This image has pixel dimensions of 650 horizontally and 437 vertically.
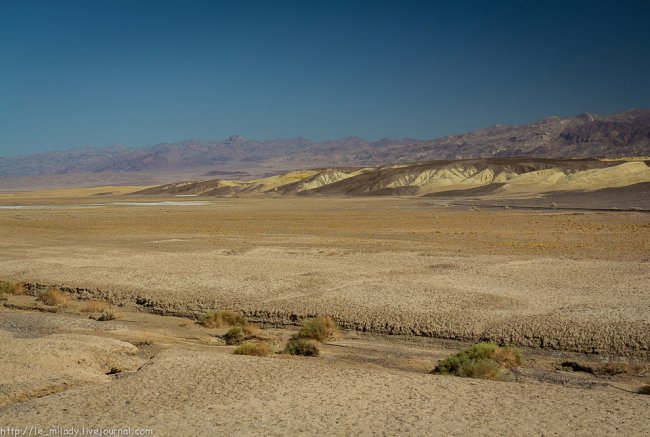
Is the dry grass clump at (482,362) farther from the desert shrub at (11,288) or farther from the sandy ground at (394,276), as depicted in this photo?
the desert shrub at (11,288)

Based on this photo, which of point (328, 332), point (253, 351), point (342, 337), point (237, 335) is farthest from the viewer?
point (342, 337)

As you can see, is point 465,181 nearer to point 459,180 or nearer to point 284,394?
point 459,180

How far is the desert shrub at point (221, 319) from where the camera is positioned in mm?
16781

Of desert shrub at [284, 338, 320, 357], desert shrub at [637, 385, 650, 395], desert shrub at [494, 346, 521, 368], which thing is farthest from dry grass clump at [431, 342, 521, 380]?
desert shrub at [284, 338, 320, 357]

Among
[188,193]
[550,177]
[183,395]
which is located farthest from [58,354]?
[188,193]

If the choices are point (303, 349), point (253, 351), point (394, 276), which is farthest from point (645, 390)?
point (394, 276)

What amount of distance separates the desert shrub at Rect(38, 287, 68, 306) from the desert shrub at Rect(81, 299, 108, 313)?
2.13ft

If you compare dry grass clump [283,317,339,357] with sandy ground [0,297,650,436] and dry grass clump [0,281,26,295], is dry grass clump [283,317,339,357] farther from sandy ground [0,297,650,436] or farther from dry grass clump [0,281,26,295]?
dry grass clump [0,281,26,295]

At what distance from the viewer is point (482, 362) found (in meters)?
11.5

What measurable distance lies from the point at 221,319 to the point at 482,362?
7.44 meters

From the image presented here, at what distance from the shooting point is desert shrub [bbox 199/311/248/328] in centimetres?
1678

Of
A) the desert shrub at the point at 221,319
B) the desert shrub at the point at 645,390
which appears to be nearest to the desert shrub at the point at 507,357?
the desert shrub at the point at 645,390

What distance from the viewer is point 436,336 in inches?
600

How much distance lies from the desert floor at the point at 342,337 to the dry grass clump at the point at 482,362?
0.42 meters
